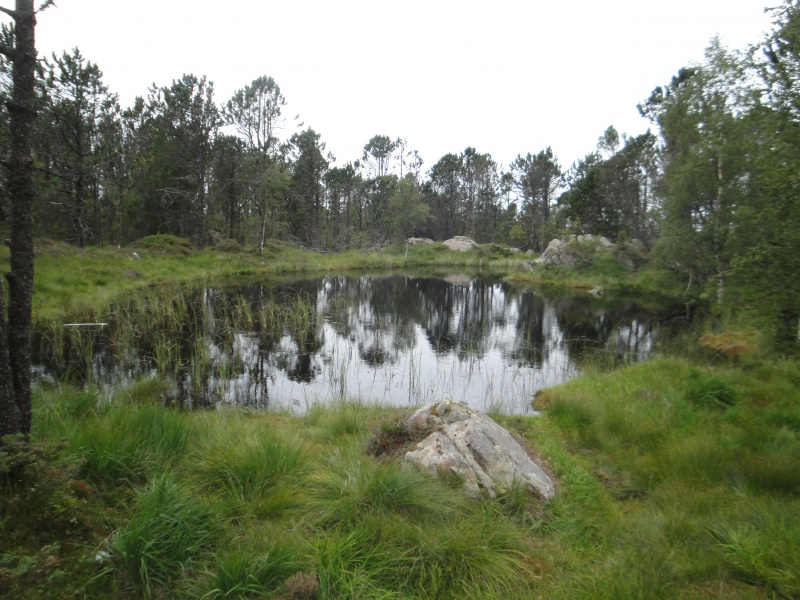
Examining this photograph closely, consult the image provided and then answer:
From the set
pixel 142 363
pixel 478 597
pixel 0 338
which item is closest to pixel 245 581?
pixel 478 597

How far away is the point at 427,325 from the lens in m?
17.5

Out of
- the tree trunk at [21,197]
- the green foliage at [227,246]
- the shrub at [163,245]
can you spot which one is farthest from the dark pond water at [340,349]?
the green foliage at [227,246]

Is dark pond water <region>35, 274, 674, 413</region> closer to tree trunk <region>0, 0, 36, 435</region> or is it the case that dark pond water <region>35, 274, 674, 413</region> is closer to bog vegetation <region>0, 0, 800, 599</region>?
bog vegetation <region>0, 0, 800, 599</region>

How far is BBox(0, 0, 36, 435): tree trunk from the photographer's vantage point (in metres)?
3.34

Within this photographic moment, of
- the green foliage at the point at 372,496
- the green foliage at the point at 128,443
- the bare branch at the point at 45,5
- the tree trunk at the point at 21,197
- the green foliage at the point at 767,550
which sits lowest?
the green foliage at the point at 767,550

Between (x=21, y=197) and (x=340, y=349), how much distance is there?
9.62m

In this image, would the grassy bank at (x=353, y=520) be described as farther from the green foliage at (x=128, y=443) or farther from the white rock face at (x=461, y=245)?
the white rock face at (x=461, y=245)

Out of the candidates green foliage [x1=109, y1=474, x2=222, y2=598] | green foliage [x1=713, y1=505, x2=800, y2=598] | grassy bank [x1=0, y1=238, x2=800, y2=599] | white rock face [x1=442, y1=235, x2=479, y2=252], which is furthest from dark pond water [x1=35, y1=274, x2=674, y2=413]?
white rock face [x1=442, y1=235, x2=479, y2=252]

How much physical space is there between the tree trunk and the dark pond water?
4.22 metres

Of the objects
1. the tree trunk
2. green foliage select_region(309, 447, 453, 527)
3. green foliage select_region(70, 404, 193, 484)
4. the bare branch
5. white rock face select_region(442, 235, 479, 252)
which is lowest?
green foliage select_region(309, 447, 453, 527)

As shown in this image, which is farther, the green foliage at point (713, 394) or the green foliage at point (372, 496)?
the green foliage at point (713, 394)

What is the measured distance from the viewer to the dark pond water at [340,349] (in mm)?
9336

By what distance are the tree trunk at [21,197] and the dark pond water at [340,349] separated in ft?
13.9

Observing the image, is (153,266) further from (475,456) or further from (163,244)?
(475,456)
